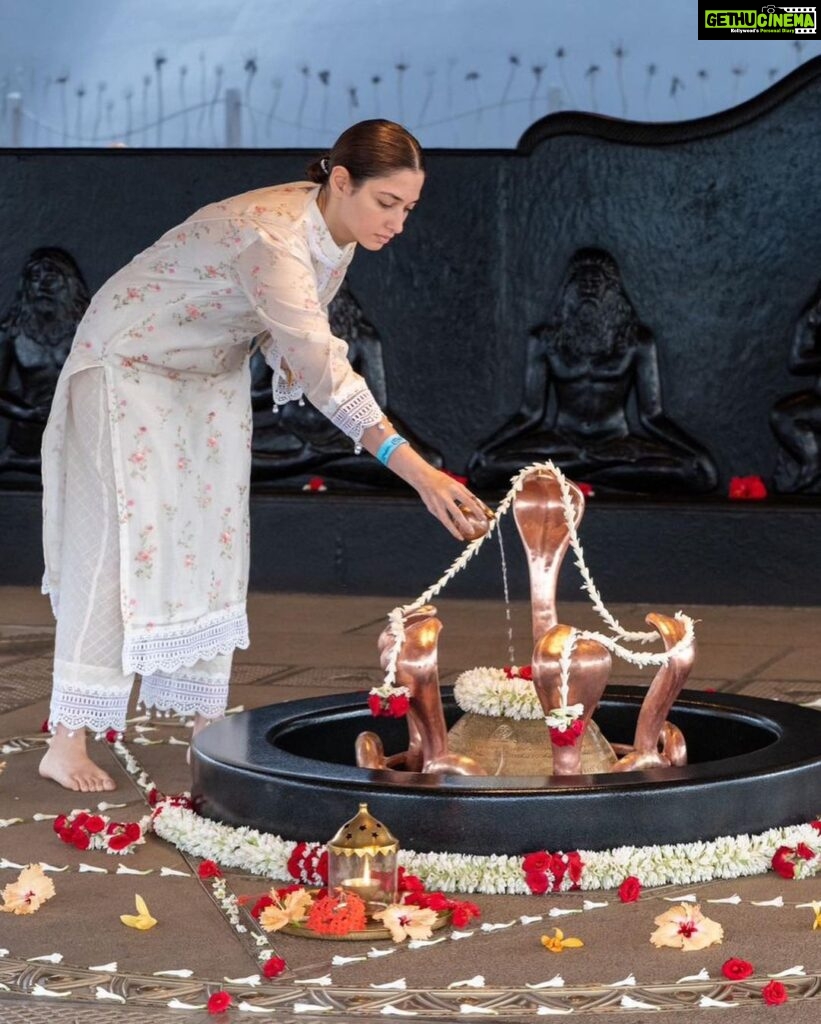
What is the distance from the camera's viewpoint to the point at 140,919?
8.41ft

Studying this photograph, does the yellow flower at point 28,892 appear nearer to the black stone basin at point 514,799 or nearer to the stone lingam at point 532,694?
the black stone basin at point 514,799

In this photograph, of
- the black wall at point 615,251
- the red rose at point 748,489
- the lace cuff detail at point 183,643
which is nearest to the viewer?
the lace cuff detail at point 183,643

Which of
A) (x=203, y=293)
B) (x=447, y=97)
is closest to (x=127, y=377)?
(x=203, y=293)

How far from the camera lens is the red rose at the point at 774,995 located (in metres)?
2.21

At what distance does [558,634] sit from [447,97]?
18.5ft

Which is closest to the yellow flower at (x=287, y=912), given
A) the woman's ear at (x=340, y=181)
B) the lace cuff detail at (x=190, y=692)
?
the lace cuff detail at (x=190, y=692)

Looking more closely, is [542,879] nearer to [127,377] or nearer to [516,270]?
[127,377]

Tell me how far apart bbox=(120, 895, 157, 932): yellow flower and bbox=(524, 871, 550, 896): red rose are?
525 mm

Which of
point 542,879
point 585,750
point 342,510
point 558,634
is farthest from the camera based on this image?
point 342,510

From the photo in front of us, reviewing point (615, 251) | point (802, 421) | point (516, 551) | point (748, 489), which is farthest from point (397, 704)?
point (615, 251)

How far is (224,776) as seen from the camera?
2.94 m

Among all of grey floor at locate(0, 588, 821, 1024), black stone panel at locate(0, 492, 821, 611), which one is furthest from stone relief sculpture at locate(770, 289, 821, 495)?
grey floor at locate(0, 588, 821, 1024)

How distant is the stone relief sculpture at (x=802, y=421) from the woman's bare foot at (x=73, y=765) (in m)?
4.27

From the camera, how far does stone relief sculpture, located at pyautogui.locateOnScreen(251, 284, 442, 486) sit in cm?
751
